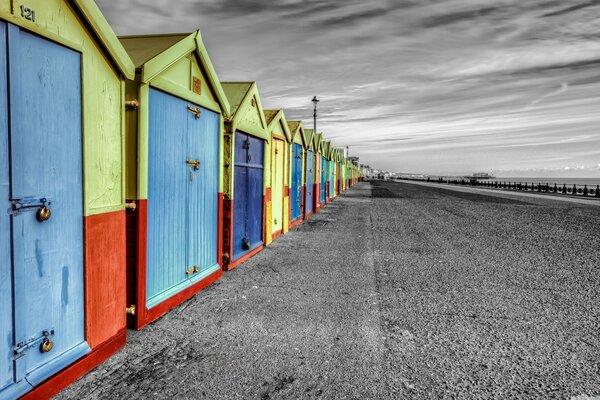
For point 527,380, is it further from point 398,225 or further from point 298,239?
point 398,225

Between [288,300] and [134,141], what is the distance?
273cm

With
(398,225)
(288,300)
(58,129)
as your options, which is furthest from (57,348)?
(398,225)

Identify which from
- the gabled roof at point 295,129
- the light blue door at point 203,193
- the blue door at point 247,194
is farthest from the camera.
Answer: the gabled roof at point 295,129

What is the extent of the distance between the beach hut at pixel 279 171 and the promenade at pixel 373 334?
7.86 ft

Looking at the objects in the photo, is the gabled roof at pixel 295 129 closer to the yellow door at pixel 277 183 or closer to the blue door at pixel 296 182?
the blue door at pixel 296 182

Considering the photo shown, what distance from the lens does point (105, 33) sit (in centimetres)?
325

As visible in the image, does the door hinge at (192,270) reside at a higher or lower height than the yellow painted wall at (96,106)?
lower

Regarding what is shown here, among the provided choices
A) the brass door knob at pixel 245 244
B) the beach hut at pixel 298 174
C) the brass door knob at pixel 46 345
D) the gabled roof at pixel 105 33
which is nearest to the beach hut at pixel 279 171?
the beach hut at pixel 298 174

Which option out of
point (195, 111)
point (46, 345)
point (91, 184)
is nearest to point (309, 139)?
point (195, 111)

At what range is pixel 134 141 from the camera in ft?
13.1

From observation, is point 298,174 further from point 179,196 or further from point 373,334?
point 373,334

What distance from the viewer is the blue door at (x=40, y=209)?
2502 mm

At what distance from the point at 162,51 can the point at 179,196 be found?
68.2 inches

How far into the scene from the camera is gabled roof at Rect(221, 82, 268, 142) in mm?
6805
